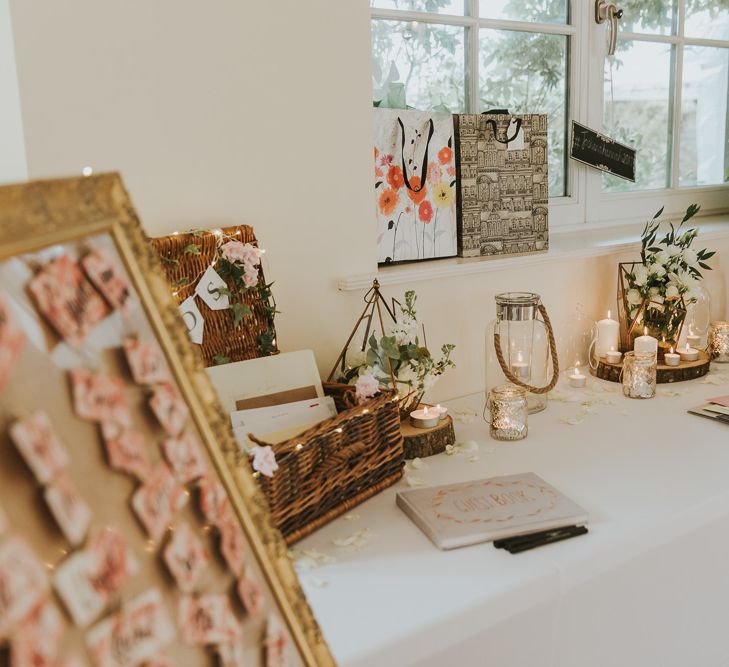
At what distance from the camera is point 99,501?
0.36 m

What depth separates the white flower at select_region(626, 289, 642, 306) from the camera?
1.77m

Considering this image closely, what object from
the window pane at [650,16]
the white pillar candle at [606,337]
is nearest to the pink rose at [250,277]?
the white pillar candle at [606,337]

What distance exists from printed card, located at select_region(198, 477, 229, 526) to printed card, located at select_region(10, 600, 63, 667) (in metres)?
0.11

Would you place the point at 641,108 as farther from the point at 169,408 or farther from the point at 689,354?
the point at 169,408

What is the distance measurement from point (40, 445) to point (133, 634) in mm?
109

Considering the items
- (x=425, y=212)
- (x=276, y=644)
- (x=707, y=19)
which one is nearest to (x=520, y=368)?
(x=425, y=212)

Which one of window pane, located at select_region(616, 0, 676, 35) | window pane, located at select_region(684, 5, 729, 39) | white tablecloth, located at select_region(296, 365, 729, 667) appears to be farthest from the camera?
window pane, located at select_region(684, 5, 729, 39)

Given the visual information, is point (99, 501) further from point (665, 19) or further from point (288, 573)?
point (665, 19)

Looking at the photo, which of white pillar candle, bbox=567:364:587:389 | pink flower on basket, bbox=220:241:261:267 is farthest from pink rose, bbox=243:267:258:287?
white pillar candle, bbox=567:364:587:389

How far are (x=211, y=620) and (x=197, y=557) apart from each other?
4 centimetres

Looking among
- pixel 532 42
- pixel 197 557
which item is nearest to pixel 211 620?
pixel 197 557

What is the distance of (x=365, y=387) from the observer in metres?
1.13

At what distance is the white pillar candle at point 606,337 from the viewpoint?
1.78m

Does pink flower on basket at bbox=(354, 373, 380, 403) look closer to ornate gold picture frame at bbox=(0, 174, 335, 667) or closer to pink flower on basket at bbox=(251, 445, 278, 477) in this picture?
pink flower on basket at bbox=(251, 445, 278, 477)
